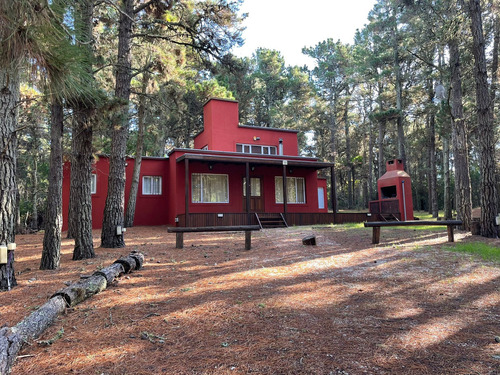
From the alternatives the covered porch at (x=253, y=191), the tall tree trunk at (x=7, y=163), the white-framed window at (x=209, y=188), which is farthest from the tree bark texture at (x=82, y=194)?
the white-framed window at (x=209, y=188)

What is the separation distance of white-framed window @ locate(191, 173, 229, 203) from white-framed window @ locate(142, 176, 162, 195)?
2.41m

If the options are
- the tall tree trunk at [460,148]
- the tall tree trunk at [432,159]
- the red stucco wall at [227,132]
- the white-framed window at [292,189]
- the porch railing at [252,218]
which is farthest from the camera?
the tall tree trunk at [432,159]

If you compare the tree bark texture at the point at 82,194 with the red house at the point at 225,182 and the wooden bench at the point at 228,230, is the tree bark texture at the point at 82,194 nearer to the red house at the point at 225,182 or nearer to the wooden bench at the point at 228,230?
the wooden bench at the point at 228,230

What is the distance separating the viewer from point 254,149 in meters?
18.0

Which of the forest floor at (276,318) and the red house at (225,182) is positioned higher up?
the red house at (225,182)

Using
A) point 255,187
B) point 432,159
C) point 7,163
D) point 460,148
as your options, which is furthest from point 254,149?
point 7,163

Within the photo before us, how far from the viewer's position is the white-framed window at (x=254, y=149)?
17.8m

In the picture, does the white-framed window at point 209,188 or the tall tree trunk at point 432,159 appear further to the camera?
the tall tree trunk at point 432,159

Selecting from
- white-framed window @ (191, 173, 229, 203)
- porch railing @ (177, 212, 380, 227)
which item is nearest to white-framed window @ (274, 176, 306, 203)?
porch railing @ (177, 212, 380, 227)

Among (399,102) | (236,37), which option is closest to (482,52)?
(236,37)

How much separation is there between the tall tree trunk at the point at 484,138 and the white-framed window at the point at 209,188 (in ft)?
33.1

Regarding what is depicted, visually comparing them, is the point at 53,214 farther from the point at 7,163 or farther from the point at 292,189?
the point at 292,189

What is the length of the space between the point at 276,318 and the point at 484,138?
28.6ft

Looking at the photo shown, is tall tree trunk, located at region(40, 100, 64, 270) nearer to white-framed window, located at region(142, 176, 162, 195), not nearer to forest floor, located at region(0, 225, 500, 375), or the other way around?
forest floor, located at region(0, 225, 500, 375)
